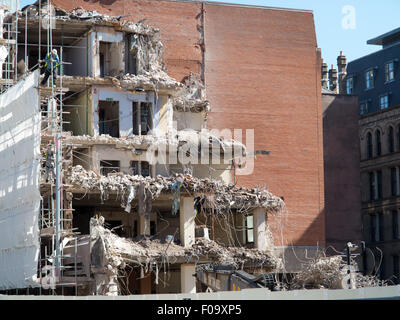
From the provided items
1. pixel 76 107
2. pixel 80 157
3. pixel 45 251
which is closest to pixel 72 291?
pixel 45 251

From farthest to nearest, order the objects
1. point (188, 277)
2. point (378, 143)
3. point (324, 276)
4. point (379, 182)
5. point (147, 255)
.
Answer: point (378, 143) → point (379, 182) → point (188, 277) → point (147, 255) → point (324, 276)

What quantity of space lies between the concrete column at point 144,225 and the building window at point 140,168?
2882mm

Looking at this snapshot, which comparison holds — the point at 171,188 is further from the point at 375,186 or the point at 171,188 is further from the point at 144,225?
the point at 375,186

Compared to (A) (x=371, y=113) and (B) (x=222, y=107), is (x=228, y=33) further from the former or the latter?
(A) (x=371, y=113)

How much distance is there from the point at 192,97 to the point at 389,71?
1236 inches

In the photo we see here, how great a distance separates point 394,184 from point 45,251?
143 ft

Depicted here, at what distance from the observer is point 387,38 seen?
291 ft

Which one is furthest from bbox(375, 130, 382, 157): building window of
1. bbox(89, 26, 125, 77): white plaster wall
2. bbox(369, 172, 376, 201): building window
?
bbox(89, 26, 125, 77): white plaster wall

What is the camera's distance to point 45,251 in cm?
4647

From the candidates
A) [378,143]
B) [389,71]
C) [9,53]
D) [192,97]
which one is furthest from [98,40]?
[389,71]

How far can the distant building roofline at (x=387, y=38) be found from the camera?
86938mm

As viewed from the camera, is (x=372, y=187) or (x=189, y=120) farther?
(x=372, y=187)

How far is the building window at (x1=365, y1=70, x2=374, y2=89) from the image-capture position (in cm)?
8900

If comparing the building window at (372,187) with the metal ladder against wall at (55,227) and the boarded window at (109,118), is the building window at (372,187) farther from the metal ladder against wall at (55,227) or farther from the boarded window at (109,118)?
the metal ladder against wall at (55,227)
